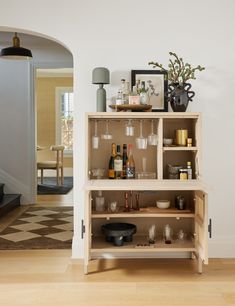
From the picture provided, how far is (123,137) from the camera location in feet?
13.8

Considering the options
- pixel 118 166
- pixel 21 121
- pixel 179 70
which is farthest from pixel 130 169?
pixel 21 121

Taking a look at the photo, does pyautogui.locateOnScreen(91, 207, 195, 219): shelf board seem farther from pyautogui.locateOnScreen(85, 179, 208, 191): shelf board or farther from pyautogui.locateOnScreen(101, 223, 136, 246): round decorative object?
pyautogui.locateOnScreen(85, 179, 208, 191): shelf board

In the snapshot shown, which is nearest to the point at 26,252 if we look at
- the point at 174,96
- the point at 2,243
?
the point at 2,243

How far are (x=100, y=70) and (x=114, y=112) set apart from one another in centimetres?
39

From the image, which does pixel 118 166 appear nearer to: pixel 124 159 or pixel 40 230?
pixel 124 159

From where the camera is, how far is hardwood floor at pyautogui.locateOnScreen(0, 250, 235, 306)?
10.4ft

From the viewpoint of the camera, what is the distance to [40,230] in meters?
5.40

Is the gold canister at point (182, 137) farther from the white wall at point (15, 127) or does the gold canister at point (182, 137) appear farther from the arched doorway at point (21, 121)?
the white wall at point (15, 127)

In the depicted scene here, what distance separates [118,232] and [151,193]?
56 cm

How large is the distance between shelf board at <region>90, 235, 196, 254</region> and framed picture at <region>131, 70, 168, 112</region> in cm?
117

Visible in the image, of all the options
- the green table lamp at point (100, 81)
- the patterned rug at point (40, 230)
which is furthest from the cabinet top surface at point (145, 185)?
the patterned rug at point (40, 230)

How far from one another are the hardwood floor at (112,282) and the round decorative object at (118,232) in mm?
227

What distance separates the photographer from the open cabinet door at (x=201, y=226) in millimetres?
3536
